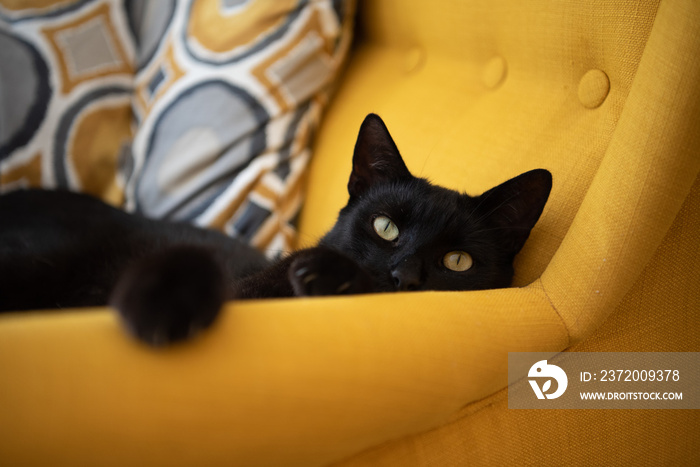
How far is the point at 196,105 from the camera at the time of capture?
1.56 m

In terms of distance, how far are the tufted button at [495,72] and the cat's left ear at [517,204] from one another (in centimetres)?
39

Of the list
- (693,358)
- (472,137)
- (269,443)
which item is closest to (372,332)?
(269,443)

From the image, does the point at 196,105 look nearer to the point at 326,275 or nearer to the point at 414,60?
the point at 414,60

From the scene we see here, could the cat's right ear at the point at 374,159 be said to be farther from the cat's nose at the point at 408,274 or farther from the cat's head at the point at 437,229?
the cat's nose at the point at 408,274

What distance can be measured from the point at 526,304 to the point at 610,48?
56cm

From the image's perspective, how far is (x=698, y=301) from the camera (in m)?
0.86

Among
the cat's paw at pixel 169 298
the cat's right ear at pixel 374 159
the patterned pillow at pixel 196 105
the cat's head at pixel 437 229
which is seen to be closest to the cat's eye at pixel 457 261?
the cat's head at pixel 437 229

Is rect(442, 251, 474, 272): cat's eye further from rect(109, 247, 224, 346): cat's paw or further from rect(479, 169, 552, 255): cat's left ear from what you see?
rect(109, 247, 224, 346): cat's paw

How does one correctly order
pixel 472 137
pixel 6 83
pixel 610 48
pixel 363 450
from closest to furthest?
pixel 363 450, pixel 610 48, pixel 472 137, pixel 6 83

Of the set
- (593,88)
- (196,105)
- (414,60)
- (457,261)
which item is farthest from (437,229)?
(196,105)

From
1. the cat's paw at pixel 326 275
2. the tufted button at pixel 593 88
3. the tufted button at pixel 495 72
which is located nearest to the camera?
the cat's paw at pixel 326 275

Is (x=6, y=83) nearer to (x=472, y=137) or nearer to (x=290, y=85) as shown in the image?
(x=290, y=85)

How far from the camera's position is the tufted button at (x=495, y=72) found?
4.09 ft

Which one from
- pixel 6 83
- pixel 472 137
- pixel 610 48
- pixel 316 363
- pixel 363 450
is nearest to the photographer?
pixel 316 363
